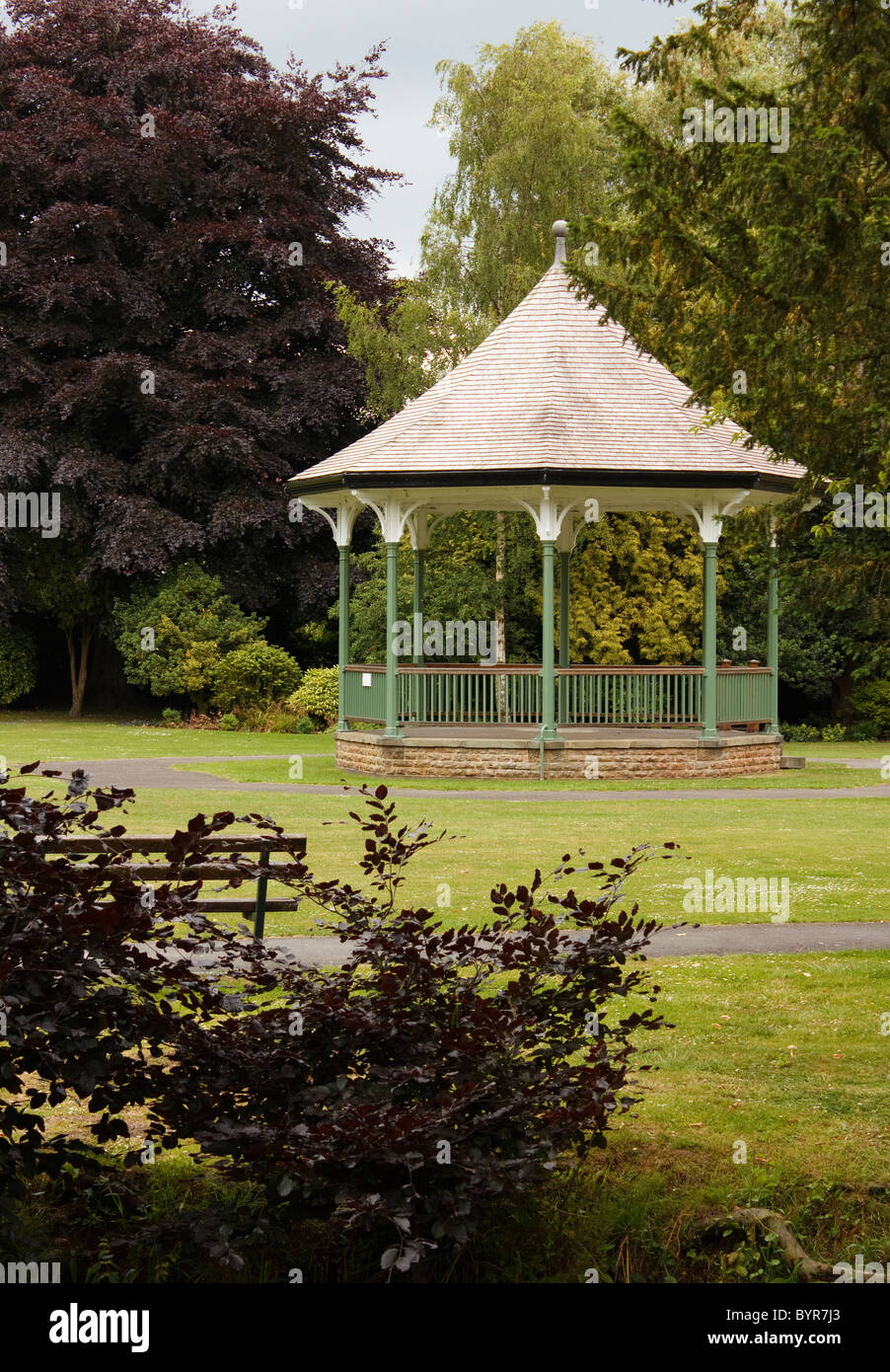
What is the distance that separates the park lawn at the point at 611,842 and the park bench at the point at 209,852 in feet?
6.33

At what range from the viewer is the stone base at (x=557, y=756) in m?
21.0

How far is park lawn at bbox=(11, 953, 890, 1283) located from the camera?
4566mm

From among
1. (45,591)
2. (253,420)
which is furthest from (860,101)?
(45,591)

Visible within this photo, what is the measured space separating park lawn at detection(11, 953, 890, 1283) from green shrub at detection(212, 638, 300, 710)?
80.6ft

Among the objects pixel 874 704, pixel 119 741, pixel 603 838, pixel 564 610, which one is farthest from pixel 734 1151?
pixel 874 704

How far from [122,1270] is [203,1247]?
1.03 feet

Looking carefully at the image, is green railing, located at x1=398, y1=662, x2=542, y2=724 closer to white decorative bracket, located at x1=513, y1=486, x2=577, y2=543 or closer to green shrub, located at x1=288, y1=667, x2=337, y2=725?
white decorative bracket, located at x1=513, y1=486, x2=577, y2=543

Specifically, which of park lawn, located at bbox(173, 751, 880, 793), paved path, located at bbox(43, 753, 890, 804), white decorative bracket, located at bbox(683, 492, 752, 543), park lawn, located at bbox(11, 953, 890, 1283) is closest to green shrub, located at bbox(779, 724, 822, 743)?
park lawn, located at bbox(173, 751, 880, 793)

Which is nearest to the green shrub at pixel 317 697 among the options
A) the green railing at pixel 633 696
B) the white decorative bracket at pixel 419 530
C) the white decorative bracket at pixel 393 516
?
the white decorative bracket at pixel 419 530

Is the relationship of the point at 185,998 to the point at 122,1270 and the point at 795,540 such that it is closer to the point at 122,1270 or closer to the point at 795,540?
the point at 122,1270

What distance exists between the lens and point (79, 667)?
3628 centimetres

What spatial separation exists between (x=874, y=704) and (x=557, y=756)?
13.3 m

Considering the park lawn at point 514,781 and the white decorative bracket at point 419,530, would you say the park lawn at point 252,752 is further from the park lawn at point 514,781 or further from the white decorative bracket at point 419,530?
the white decorative bracket at point 419,530

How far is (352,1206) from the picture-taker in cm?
407
